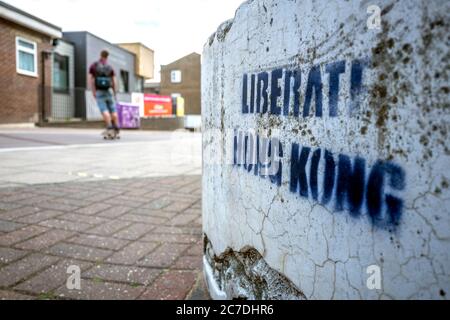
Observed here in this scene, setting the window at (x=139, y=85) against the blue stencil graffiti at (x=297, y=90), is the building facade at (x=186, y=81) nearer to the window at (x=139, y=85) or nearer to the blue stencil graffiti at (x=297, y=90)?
the window at (x=139, y=85)

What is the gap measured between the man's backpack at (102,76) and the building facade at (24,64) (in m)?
7.55

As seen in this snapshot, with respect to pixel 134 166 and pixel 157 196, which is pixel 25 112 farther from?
pixel 157 196

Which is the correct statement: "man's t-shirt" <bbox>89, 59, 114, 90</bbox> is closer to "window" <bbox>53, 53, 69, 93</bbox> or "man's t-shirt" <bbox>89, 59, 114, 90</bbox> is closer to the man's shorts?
the man's shorts

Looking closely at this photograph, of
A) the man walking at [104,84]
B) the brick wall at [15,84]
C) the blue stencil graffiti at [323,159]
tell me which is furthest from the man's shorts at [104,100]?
the brick wall at [15,84]

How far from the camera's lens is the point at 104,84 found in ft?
25.5

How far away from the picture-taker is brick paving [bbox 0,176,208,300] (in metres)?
1.74

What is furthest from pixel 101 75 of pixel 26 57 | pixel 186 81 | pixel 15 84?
pixel 186 81

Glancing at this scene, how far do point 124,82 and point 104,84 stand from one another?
16895 mm

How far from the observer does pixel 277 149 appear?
1.15 m

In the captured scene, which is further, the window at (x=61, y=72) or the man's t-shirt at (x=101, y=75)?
the window at (x=61, y=72)

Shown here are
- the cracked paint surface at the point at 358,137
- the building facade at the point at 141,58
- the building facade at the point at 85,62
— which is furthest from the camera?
the building facade at the point at 141,58

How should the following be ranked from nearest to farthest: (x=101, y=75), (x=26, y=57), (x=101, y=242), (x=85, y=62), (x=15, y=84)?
(x=101, y=242) → (x=101, y=75) → (x=15, y=84) → (x=26, y=57) → (x=85, y=62)

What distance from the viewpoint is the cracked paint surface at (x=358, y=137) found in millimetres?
749

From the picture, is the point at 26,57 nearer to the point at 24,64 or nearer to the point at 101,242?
the point at 24,64
